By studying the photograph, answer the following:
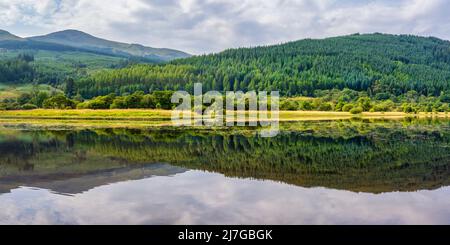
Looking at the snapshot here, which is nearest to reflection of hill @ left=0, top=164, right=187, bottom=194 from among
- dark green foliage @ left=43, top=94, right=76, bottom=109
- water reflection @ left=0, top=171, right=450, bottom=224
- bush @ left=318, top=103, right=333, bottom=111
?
water reflection @ left=0, top=171, right=450, bottom=224

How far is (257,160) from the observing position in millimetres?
24391

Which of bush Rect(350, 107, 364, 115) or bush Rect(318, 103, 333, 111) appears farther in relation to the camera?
bush Rect(318, 103, 333, 111)

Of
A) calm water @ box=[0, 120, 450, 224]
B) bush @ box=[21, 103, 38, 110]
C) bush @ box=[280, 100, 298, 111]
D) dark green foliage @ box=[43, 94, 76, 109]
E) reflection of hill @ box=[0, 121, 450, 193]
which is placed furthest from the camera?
bush @ box=[21, 103, 38, 110]

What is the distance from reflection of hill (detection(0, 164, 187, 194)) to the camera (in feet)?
56.4

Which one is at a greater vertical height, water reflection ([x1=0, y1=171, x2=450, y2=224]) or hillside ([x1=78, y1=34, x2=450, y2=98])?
hillside ([x1=78, y1=34, x2=450, y2=98])

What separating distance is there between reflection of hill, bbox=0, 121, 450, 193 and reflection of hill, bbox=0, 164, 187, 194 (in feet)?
0.15

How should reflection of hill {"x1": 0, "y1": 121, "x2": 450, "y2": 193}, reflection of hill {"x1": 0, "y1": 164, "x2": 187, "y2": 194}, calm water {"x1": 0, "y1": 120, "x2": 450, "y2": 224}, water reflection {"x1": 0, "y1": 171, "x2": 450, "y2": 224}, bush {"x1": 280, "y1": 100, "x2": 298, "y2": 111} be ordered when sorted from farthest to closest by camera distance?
bush {"x1": 280, "y1": 100, "x2": 298, "y2": 111} → reflection of hill {"x1": 0, "y1": 121, "x2": 450, "y2": 193} → reflection of hill {"x1": 0, "y1": 164, "x2": 187, "y2": 194} → calm water {"x1": 0, "y1": 120, "x2": 450, "y2": 224} → water reflection {"x1": 0, "y1": 171, "x2": 450, "y2": 224}

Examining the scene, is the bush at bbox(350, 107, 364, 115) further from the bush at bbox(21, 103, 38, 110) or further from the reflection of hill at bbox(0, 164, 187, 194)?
the reflection of hill at bbox(0, 164, 187, 194)

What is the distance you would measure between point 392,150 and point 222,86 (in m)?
149

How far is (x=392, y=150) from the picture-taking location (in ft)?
93.2

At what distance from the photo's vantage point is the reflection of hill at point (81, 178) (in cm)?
1718
